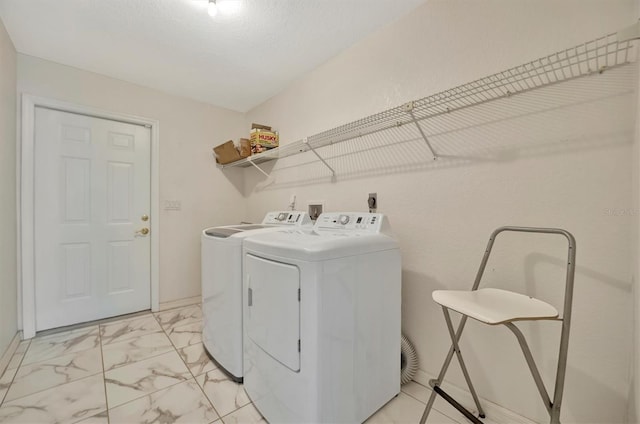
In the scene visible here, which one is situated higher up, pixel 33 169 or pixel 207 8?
pixel 207 8

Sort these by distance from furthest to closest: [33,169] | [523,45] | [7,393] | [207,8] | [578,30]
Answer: [33,169]
[207,8]
[7,393]
[523,45]
[578,30]

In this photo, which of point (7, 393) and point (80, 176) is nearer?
point (7, 393)

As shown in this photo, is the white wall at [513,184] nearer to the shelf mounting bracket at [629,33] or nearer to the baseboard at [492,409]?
the baseboard at [492,409]

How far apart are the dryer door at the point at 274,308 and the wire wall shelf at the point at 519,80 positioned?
0.98 m

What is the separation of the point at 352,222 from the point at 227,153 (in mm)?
1827

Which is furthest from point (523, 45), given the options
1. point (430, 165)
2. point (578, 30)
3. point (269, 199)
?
point (269, 199)

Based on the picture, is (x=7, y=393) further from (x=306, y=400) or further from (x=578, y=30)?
(x=578, y=30)

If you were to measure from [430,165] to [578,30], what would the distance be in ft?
2.51

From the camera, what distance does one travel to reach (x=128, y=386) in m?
1.51

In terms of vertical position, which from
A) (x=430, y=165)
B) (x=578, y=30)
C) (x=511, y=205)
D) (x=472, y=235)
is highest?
(x=578, y=30)

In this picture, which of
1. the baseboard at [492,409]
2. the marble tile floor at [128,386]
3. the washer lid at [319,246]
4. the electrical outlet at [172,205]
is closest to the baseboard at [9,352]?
the marble tile floor at [128,386]

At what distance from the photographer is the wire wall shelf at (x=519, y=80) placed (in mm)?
943

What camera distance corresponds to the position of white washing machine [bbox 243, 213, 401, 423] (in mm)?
1054

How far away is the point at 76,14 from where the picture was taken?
5.32 feet
